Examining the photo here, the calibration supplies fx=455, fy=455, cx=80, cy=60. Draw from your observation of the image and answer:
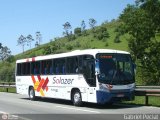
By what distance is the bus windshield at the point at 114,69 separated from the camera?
70.2ft

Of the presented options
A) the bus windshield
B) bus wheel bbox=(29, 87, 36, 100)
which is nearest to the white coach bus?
the bus windshield

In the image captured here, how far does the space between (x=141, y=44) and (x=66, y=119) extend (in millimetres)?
35853

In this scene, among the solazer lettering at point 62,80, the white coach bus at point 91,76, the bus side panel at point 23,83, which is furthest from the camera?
the bus side panel at point 23,83

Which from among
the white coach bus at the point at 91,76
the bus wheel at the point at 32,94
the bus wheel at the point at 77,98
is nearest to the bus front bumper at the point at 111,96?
the white coach bus at the point at 91,76

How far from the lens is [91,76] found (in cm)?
2184

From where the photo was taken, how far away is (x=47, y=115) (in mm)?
18438

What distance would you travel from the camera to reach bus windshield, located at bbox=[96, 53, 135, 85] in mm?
21391

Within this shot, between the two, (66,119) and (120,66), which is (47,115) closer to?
(66,119)

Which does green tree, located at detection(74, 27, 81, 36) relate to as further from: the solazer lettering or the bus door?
the bus door

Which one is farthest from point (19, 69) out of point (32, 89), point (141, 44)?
point (141, 44)

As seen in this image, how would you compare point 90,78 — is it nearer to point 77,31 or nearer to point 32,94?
point 32,94

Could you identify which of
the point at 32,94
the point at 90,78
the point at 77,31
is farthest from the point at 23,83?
the point at 77,31

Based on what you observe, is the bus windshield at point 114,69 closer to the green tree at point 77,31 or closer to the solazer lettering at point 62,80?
the solazer lettering at point 62,80

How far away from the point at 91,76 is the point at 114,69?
1.16 meters
